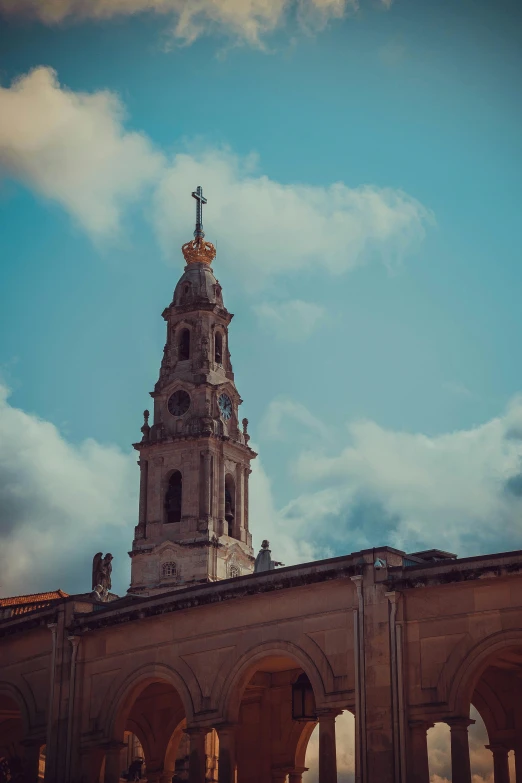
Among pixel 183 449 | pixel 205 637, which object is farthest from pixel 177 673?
pixel 183 449

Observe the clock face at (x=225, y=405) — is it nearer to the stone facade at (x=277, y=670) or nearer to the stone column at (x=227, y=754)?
the stone facade at (x=277, y=670)

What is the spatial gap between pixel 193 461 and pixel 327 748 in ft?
148

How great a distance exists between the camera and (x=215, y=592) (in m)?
45.7

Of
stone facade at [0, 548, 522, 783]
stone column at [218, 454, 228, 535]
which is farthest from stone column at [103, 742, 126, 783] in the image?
stone column at [218, 454, 228, 535]

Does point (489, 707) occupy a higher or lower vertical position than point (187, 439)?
lower

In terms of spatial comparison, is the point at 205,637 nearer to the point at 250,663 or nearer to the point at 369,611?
the point at 250,663

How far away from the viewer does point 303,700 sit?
155 ft

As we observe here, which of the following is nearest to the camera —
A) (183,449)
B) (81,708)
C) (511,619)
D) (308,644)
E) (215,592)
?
(511,619)

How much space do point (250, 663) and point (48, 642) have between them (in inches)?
396

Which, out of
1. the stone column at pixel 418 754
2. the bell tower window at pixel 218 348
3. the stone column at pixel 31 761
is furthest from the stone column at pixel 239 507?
the stone column at pixel 418 754

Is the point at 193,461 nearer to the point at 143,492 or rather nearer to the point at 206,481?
the point at 206,481

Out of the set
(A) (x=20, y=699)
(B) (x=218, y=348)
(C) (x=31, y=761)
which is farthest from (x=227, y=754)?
(B) (x=218, y=348)

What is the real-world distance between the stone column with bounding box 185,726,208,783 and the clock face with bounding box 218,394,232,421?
4385 cm

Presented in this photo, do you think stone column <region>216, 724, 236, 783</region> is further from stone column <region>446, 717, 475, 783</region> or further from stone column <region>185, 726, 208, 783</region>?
stone column <region>446, 717, 475, 783</region>
